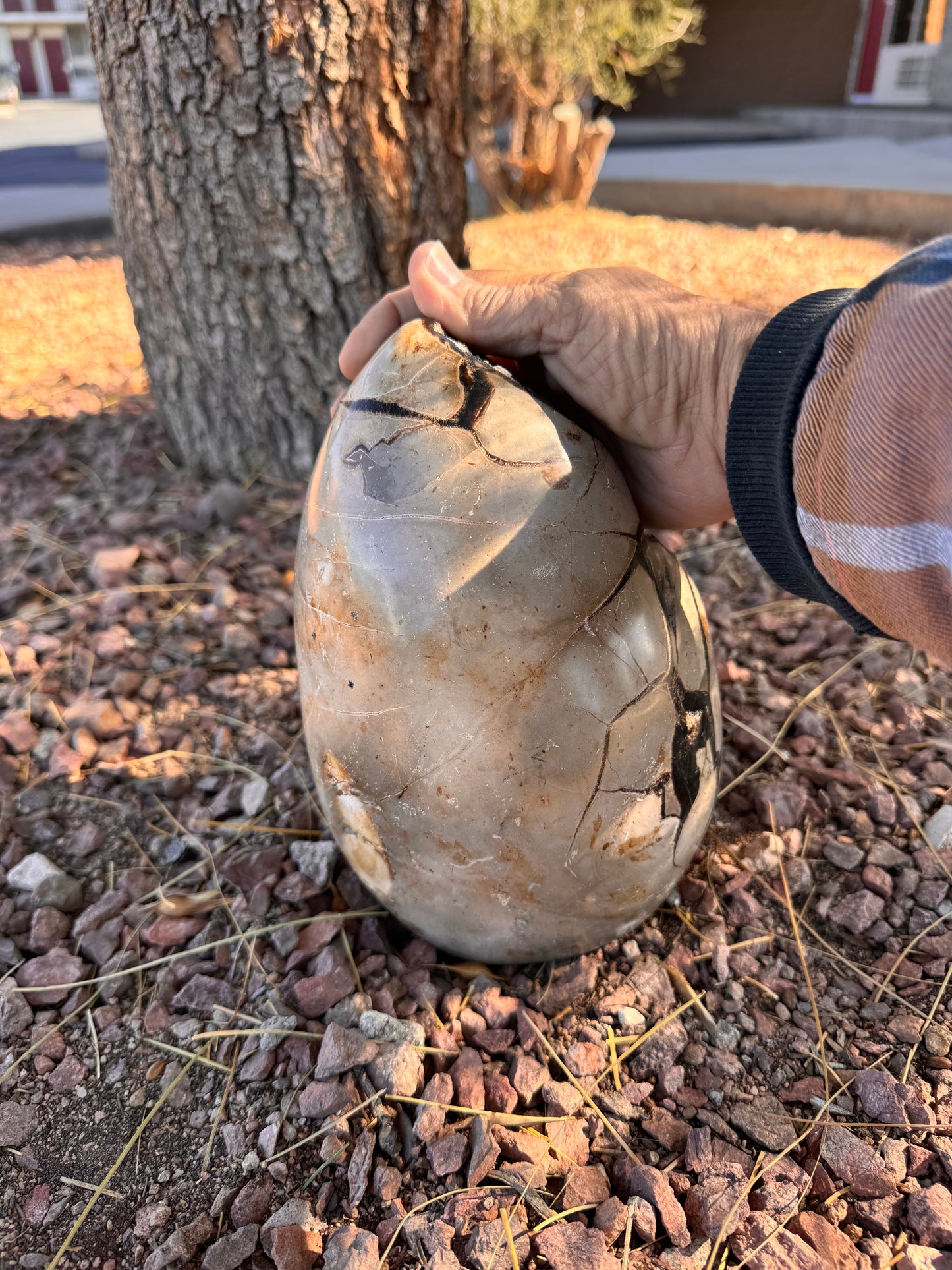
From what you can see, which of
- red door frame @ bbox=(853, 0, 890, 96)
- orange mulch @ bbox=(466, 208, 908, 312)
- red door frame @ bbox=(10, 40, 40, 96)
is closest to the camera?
orange mulch @ bbox=(466, 208, 908, 312)

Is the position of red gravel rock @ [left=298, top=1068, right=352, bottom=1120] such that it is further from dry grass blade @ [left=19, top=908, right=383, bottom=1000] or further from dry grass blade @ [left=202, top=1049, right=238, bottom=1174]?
dry grass blade @ [left=19, top=908, right=383, bottom=1000]

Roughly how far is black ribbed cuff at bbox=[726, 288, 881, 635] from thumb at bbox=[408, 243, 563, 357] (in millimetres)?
425

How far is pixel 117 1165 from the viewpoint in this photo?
4.74ft

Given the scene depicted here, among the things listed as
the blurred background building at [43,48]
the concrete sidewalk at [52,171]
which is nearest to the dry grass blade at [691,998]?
the concrete sidewalk at [52,171]

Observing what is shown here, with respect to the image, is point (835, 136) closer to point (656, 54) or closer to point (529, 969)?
point (656, 54)

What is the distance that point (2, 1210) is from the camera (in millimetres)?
1401

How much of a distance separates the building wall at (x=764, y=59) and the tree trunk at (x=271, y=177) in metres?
13.7

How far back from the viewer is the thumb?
1.69m

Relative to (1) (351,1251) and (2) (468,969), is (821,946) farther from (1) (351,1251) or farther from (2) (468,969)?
(1) (351,1251)

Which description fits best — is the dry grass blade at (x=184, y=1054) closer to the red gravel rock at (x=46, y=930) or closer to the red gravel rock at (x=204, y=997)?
the red gravel rock at (x=204, y=997)

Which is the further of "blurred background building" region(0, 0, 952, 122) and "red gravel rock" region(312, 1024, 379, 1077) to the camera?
"blurred background building" region(0, 0, 952, 122)

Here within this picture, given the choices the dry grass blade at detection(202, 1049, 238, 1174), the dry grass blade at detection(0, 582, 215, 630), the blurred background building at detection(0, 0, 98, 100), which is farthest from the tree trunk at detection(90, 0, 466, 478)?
the blurred background building at detection(0, 0, 98, 100)

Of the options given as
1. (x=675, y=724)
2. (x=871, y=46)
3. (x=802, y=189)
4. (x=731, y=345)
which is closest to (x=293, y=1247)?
(x=675, y=724)

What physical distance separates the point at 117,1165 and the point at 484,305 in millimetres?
1576
